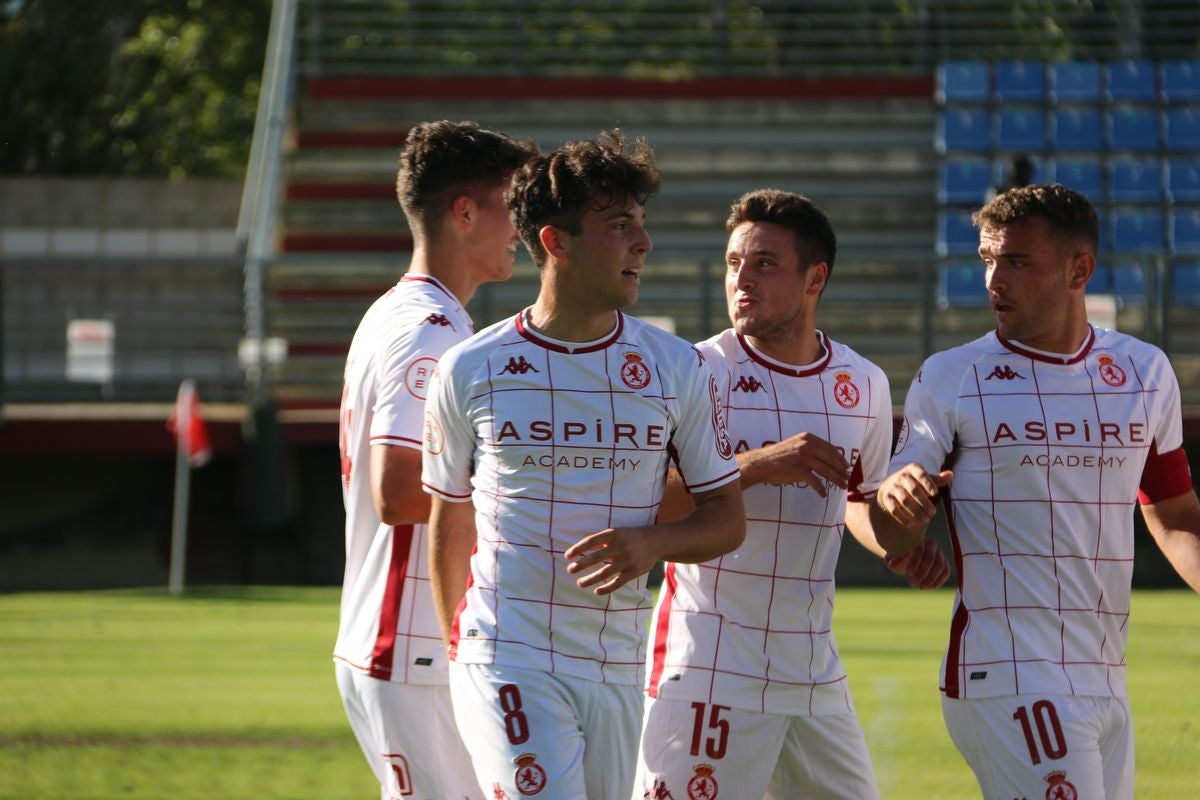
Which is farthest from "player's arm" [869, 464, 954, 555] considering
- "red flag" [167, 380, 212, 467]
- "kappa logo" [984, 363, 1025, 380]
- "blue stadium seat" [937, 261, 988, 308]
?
"blue stadium seat" [937, 261, 988, 308]

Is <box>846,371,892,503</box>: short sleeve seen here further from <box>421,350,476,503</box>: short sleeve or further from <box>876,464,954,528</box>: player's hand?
<box>421,350,476,503</box>: short sleeve

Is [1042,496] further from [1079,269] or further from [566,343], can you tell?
[566,343]

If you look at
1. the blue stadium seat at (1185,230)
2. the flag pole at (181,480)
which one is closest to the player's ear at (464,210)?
the flag pole at (181,480)

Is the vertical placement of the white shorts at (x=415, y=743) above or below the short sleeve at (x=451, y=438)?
below

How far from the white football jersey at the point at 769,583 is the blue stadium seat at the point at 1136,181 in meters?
17.9

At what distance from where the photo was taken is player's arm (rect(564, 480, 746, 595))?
3780 millimetres

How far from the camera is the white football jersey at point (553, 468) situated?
3947 millimetres

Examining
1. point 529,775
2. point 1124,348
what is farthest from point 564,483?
point 1124,348

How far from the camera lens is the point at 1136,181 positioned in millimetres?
21859

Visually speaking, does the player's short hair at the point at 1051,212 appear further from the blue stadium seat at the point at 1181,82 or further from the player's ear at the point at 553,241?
A: the blue stadium seat at the point at 1181,82

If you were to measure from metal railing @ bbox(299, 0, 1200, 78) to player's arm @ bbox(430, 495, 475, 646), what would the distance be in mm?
19204

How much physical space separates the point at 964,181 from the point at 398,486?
732 inches

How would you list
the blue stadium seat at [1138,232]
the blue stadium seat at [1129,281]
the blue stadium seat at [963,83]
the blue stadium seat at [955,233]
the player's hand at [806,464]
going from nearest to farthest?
the player's hand at [806,464], the blue stadium seat at [1129,281], the blue stadium seat at [955,233], the blue stadium seat at [1138,232], the blue stadium seat at [963,83]

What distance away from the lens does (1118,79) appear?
22.4m
